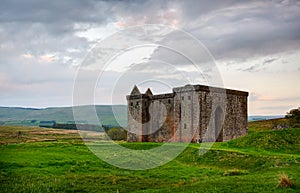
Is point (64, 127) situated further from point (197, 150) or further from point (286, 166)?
point (286, 166)

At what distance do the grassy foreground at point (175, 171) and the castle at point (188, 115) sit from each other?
900cm

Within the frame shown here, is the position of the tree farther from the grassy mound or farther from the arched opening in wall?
the grassy mound

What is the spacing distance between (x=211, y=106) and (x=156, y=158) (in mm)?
17173

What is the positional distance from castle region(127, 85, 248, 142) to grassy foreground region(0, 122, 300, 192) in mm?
9000

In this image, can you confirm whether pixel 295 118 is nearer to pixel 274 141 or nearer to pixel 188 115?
pixel 188 115

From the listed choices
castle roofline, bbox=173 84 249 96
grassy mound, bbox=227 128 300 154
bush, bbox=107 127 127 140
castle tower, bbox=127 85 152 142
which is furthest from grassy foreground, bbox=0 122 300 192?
bush, bbox=107 127 127 140

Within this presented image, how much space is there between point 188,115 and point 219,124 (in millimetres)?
5719

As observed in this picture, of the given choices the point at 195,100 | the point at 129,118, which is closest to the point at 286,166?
the point at 195,100

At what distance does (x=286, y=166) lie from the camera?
74.2 ft

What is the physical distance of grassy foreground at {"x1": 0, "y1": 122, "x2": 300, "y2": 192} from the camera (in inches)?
690

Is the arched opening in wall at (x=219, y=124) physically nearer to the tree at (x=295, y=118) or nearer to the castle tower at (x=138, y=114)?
the tree at (x=295, y=118)

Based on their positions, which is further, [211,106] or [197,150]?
[211,106]

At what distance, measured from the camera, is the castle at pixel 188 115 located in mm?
44750

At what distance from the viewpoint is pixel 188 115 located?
45219 millimetres
